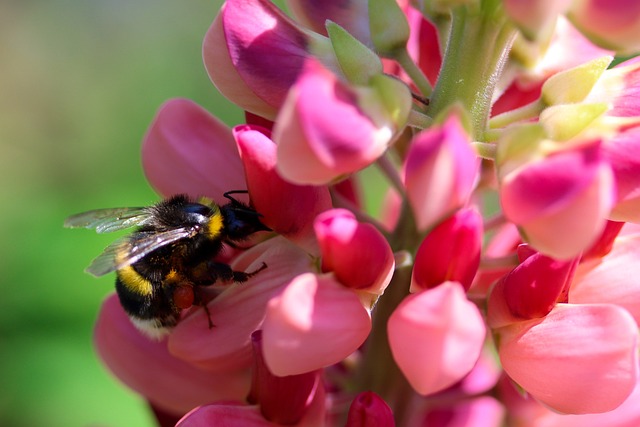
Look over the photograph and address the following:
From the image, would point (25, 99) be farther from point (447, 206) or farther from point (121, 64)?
point (447, 206)

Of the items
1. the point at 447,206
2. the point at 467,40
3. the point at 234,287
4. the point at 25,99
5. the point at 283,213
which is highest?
the point at 467,40

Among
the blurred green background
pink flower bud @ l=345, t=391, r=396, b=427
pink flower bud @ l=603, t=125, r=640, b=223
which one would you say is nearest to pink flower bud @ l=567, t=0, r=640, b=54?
pink flower bud @ l=603, t=125, r=640, b=223

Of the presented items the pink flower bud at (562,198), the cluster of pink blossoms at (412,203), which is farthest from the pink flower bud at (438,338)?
the pink flower bud at (562,198)

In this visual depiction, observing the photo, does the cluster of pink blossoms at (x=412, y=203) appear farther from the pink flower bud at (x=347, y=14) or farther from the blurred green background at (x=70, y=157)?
the blurred green background at (x=70, y=157)

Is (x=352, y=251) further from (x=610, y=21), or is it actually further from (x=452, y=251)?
(x=610, y=21)

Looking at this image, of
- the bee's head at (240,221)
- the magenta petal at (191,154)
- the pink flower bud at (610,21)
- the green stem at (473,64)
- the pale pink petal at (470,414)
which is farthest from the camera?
the pale pink petal at (470,414)

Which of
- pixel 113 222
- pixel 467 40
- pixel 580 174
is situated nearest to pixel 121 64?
pixel 113 222
